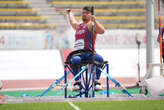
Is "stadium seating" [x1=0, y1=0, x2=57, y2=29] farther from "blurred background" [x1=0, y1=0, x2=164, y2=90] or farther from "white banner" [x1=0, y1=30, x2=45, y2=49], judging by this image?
"white banner" [x1=0, y1=30, x2=45, y2=49]

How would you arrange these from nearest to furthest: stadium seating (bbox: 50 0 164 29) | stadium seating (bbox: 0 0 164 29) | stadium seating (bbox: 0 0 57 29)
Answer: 1. stadium seating (bbox: 0 0 57 29)
2. stadium seating (bbox: 0 0 164 29)
3. stadium seating (bbox: 50 0 164 29)

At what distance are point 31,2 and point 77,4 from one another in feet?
9.47

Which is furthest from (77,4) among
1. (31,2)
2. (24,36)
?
(24,36)

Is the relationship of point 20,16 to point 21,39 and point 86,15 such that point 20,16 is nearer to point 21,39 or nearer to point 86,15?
point 21,39

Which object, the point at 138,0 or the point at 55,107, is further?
the point at 138,0

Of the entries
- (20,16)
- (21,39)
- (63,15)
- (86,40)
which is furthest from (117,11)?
(86,40)

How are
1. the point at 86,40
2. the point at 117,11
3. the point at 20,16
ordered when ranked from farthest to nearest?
the point at 117,11, the point at 20,16, the point at 86,40

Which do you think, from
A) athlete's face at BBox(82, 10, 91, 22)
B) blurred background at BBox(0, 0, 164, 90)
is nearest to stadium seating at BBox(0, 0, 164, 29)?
blurred background at BBox(0, 0, 164, 90)

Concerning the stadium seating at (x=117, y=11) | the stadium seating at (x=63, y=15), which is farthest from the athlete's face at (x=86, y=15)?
the stadium seating at (x=117, y=11)

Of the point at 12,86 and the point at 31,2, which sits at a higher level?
the point at 31,2

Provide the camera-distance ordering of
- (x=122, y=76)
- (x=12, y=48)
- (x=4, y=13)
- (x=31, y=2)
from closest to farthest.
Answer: (x=122, y=76) < (x=12, y=48) < (x=4, y=13) < (x=31, y=2)

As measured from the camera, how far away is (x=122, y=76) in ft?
44.6

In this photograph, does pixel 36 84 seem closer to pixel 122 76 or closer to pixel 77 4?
pixel 122 76

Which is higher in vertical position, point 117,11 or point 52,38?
point 117,11
